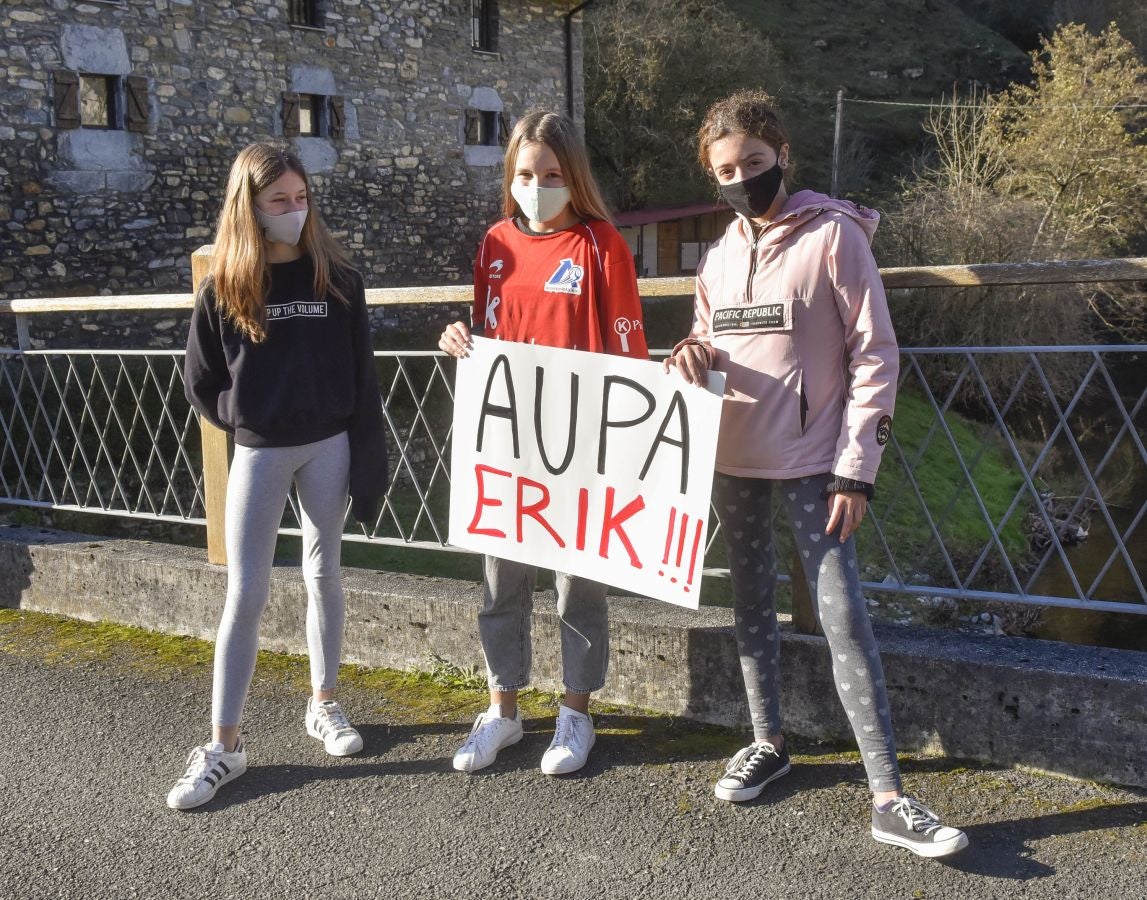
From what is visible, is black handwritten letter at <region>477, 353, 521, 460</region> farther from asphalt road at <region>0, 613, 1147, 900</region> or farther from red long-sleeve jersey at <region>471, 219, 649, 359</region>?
asphalt road at <region>0, 613, 1147, 900</region>

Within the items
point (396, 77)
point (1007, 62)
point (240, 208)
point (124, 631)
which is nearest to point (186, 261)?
point (396, 77)

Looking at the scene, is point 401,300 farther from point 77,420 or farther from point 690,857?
point 77,420

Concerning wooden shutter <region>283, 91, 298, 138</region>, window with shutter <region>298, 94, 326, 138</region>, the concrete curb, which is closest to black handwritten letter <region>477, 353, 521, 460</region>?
the concrete curb

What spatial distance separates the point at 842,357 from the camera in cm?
307

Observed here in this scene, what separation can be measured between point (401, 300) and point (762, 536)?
74.8 inches

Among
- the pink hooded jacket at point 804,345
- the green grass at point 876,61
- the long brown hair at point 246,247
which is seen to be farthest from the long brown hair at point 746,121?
the green grass at point 876,61

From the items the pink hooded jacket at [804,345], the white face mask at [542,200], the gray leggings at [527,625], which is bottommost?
the gray leggings at [527,625]

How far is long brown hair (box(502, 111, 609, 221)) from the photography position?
10.9ft

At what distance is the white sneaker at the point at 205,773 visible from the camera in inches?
135

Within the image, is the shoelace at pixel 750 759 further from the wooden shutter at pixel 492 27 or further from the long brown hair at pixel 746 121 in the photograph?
the wooden shutter at pixel 492 27

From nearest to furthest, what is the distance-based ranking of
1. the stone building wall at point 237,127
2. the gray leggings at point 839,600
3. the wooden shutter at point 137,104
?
1. the gray leggings at point 839,600
2. the stone building wall at point 237,127
3. the wooden shutter at point 137,104

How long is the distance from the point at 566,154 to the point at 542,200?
0.14 metres

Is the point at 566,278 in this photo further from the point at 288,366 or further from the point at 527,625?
the point at 527,625

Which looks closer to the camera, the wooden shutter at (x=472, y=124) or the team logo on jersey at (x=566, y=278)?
the team logo on jersey at (x=566, y=278)
